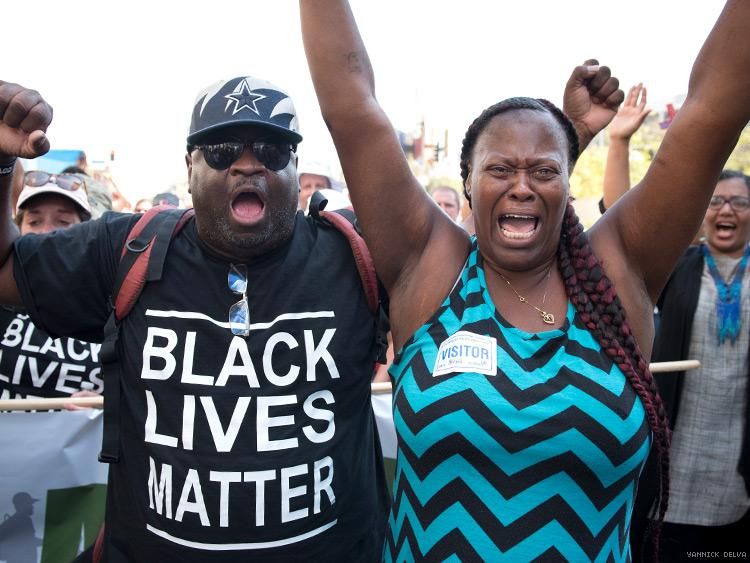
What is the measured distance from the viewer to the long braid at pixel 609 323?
1.79 meters

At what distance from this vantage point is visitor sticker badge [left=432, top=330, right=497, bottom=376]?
5.73 feet

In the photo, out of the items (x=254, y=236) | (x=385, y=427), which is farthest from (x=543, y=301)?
(x=385, y=427)

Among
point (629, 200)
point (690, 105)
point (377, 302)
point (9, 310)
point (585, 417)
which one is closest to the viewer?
point (585, 417)

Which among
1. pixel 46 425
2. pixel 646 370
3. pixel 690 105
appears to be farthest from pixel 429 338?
pixel 46 425

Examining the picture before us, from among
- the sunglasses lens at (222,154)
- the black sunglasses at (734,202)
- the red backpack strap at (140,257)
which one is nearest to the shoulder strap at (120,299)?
the red backpack strap at (140,257)

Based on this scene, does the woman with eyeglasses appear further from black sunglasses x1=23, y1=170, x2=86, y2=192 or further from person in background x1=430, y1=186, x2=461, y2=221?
black sunglasses x1=23, y1=170, x2=86, y2=192

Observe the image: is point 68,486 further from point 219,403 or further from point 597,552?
point 597,552

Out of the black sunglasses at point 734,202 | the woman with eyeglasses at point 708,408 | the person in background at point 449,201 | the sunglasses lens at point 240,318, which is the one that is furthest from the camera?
the person in background at point 449,201

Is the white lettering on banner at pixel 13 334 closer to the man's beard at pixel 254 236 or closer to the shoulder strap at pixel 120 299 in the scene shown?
the shoulder strap at pixel 120 299

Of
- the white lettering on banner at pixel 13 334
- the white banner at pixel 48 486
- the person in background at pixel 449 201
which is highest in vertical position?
the person in background at pixel 449 201

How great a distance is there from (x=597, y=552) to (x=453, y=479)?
15.1 inches

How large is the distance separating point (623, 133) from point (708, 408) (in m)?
1.62

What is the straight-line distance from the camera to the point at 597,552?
5.66ft

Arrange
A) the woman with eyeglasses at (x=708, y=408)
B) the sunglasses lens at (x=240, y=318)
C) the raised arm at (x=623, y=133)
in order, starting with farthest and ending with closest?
the woman with eyeglasses at (x=708, y=408), the raised arm at (x=623, y=133), the sunglasses lens at (x=240, y=318)
